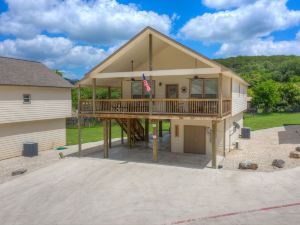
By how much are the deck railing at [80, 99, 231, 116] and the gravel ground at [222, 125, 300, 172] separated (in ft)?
10.5

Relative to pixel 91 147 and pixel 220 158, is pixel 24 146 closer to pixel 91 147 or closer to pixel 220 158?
pixel 91 147

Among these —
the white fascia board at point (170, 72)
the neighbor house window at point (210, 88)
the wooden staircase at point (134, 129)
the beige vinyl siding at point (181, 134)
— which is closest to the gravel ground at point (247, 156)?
the beige vinyl siding at point (181, 134)

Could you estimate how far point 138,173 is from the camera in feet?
49.9

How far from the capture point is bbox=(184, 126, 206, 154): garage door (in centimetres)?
1933

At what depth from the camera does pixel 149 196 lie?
38.8ft

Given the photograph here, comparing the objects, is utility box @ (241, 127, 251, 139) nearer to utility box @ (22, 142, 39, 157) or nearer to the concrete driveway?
the concrete driveway

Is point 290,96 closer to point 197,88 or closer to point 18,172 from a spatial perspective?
point 197,88

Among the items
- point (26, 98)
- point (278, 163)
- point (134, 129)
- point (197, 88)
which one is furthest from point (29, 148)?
point (278, 163)

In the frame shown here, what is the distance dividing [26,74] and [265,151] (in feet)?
64.8

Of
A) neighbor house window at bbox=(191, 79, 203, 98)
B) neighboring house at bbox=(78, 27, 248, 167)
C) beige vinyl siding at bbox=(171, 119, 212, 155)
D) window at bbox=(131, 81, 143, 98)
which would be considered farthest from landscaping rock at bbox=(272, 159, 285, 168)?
window at bbox=(131, 81, 143, 98)

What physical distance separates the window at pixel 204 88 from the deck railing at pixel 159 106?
115 centimetres

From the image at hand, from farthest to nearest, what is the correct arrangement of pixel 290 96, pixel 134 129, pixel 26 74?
pixel 290 96, pixel 134 129, pixel 26 74

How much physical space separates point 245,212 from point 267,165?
281 inches

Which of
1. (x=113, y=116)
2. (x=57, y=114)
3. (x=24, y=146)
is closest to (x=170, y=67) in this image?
(x=113, y=116)
